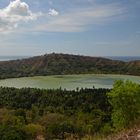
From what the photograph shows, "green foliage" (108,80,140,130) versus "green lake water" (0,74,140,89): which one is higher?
"green foliage" (108,80,140,130)

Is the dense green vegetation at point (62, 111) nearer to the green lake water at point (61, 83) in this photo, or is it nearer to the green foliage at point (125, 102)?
the green foliage at point (125, 102)

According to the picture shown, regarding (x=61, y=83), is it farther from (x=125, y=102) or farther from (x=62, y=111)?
(x=125, y=102)

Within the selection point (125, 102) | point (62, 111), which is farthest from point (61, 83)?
point (125, 102)

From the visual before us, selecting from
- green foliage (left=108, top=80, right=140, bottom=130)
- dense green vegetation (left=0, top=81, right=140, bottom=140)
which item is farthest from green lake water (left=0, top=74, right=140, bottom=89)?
green foliage (left=108, top=80, right=140, bottom=130)

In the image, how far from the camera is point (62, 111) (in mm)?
75688

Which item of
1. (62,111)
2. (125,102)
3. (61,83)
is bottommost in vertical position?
(62,111)

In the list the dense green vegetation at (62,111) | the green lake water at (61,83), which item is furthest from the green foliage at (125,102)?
the green lake water at (61,83)

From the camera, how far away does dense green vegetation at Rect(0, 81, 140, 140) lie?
32.1 metres

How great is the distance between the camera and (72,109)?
78.9 meters

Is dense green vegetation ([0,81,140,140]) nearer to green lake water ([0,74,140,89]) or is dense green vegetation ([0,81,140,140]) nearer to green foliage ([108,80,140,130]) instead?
green foliage ([108,80,140,130])

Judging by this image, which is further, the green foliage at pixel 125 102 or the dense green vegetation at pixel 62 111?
the dense green vegetation at pixel 62 111

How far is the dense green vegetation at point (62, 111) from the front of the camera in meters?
32.1

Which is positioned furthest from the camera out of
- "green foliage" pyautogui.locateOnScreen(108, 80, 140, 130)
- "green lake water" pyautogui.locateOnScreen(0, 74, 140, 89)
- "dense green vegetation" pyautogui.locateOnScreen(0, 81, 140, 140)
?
"green lake water" pyautogui.locateOnScreen(0, 74, 140, 89)

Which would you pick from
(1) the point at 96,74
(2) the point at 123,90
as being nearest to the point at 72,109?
(2) the point at 123,90
